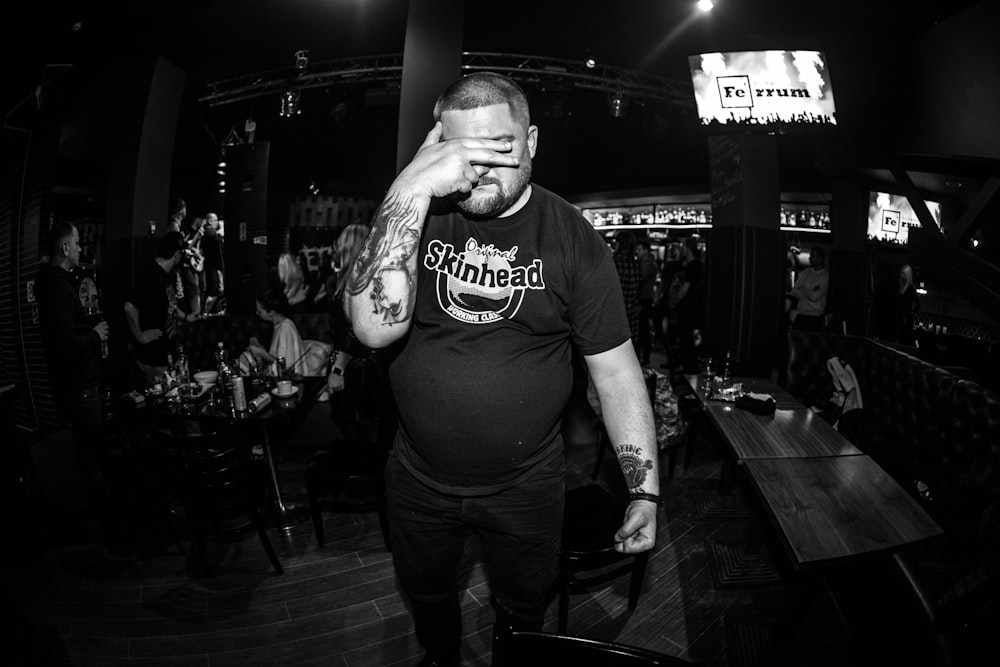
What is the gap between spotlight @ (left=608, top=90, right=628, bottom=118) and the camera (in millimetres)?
7395

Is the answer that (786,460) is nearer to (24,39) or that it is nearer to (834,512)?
(834,512)

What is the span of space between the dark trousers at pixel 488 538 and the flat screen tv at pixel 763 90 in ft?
18.1

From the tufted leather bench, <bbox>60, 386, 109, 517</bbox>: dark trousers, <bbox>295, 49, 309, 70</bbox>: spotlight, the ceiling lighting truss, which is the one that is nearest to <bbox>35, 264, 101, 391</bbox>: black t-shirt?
<bbox>60, 386, 109, 517</bbox>: dark trousers

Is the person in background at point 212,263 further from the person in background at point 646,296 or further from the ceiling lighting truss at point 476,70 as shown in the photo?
the person in background at point 646,296

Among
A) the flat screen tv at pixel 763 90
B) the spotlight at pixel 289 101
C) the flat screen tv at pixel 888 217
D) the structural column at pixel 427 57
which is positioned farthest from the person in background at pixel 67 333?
the flat screen tv at pixel 888 217

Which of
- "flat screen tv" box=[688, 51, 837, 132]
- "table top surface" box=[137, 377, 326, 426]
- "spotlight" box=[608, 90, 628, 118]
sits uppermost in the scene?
"spotlight" box=[608, 90, 628, 118]

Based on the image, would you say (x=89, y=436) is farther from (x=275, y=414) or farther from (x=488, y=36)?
(x=488, y=36)

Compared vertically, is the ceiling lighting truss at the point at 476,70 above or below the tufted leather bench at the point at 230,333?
above

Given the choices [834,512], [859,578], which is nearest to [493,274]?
[834,512]

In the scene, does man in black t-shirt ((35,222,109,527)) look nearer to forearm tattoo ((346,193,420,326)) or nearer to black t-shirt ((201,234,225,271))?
forearm tattoo ((346,193,420,326))

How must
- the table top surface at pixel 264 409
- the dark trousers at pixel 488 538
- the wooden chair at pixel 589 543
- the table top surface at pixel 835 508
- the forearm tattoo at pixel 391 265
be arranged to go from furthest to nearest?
the table top surface at pixel 264 409 → the wooden chair at pixel 589 543 → the table top surface at pixel 835 508 → the dark trousers at pixel 488 538 → the forearm tattoo at pixel 391 265

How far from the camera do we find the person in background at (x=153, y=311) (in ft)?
13.7

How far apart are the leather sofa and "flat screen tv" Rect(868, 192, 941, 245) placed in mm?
4800

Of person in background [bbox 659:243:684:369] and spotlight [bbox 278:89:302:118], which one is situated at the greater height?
spotlight [bbox 278:89:302:118]
